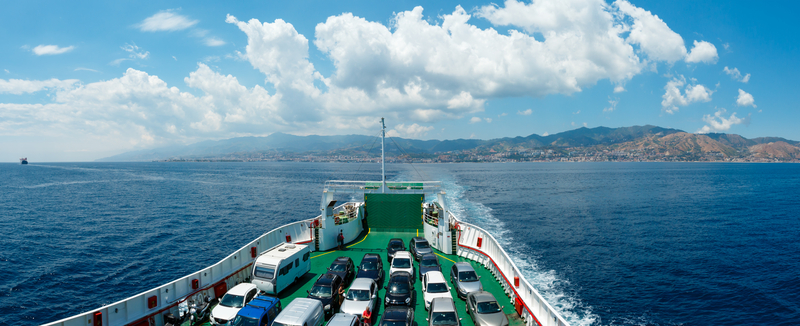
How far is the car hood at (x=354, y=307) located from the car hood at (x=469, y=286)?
4.12 meters

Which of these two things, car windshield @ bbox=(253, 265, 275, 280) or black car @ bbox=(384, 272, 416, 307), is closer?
black car @ bbox=(384, 272, 416, 307)

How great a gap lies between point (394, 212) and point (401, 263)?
9.82 metres

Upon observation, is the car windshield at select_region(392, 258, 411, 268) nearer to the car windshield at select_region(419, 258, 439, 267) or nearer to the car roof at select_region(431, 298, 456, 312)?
Answer: the car windshield at select_region(419, 258, 439, 267)

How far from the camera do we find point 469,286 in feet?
48.3

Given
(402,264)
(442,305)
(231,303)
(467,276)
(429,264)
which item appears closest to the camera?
(442,305)

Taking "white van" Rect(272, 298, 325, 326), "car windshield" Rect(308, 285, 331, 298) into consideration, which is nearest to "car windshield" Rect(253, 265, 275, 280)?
"car windshield" Rect(308, 285, 331, 298)

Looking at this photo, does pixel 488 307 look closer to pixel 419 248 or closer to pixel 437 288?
pixel 437 288

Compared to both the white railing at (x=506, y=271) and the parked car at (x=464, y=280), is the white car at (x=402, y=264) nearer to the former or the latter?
the parked car at (x=464, y=280)

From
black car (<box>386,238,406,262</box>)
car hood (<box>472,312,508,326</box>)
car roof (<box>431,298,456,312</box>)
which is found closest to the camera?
car hood (<box>472,312,508,326</box>)

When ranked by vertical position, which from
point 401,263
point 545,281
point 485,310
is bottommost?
point 545,281

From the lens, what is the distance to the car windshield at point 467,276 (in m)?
15.2

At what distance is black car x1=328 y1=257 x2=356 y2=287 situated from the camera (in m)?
16.1

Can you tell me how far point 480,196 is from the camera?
7506 cm

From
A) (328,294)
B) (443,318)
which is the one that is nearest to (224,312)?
(328,294)
